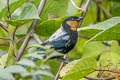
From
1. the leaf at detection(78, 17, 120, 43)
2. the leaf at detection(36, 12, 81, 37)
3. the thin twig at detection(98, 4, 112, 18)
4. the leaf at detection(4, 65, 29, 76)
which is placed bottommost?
the thin twig at detection(98, 4, 112, 18)

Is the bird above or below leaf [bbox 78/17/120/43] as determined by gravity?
below

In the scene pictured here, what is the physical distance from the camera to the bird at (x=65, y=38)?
9.99 feet

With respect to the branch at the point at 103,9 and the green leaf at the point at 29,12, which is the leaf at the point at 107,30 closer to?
the green leaf at the point at 29,12

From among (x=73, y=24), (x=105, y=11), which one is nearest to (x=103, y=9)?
(x=105, y=11)

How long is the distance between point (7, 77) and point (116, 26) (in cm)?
89

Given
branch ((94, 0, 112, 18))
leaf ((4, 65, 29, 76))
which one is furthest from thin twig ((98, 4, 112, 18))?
leaf ((4, 65, 29, 76))

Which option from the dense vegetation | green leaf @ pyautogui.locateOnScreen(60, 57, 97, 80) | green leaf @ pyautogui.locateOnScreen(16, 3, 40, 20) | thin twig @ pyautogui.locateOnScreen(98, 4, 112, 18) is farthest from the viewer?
thin twig @ pyautogui.locateOnScreen(98, 4, 112, 18)

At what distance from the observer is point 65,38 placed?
322cm

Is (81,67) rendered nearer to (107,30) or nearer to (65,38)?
(107,30)

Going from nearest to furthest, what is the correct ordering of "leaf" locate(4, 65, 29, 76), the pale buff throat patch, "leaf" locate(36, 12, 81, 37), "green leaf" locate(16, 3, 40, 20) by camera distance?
"leaf" locate(4, 65, 29, 76)
"green leaf" locate(16, 3, 40, 20)
"leaf" locate(36, 12, 81, 37)
the pale buff throat patch

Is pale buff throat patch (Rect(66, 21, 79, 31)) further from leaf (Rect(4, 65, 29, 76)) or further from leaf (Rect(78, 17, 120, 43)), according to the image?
leaf (Rect(4, 65, 29, 76))

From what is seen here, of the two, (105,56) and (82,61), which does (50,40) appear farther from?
(82,61)

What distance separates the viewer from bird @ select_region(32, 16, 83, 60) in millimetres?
3045

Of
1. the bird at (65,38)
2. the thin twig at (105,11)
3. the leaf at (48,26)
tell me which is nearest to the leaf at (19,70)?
the leaf at (48,26)
